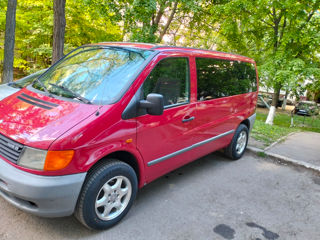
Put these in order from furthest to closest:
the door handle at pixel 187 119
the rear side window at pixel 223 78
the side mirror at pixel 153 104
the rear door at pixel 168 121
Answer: the rear side window at pixel 223 78, the door handle at pixel 187 119, the rear door at pixel 168 121, the side mirror at pixel 153 104

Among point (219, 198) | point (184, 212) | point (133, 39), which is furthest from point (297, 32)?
point (184, 212)

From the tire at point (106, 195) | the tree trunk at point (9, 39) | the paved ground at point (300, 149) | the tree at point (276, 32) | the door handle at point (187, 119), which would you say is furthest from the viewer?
the tree at point (276, 32)

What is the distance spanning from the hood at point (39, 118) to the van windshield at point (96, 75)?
7.4 inches

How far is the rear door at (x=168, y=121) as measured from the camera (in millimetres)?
2936

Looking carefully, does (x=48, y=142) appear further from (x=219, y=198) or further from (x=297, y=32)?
(x=297, y=32)

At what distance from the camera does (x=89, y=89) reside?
9.27ft

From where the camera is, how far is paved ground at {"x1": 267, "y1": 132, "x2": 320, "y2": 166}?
5554 millimetres

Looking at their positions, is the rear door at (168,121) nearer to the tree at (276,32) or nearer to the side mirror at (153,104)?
the side mirror at (153,104)

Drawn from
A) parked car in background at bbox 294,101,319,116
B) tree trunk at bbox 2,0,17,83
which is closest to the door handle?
tree trunk at bbox 2,0,17,83

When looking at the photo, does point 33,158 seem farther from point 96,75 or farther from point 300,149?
point 300,149

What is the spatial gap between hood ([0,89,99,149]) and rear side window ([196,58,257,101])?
1797mm

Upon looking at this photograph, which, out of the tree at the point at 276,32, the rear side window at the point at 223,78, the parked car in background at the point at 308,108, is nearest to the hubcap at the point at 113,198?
the rear side window at the point at 223,78

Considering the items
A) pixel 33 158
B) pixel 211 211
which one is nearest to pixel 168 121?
pixel 211 211

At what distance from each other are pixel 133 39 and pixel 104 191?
762cm
